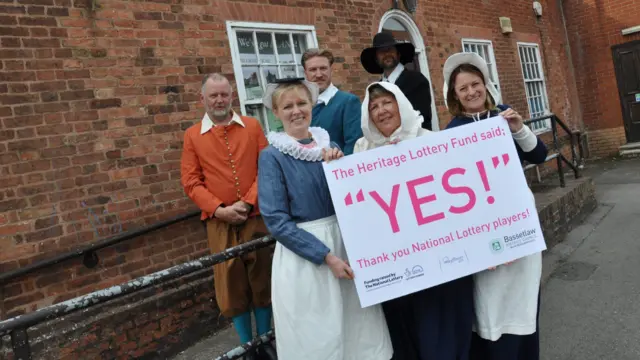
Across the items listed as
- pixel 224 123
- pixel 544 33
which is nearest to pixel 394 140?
pixel 224 123

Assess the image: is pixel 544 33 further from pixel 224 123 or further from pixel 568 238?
pixel 224 123

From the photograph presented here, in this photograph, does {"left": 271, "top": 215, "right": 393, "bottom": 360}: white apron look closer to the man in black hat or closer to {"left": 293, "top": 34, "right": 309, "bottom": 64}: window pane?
the man in black hat

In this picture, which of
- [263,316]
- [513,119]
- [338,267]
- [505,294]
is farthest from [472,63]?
[263,316]

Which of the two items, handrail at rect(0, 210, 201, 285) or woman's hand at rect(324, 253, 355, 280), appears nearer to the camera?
woman's hand at rect(324, 253, 355, 280)

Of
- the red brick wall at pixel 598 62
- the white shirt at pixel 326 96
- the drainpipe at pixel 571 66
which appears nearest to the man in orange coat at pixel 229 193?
the white shirt at pixel 326 96

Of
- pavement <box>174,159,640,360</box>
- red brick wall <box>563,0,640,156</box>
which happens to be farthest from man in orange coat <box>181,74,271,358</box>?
red brick wall <box>563,0,640,156</box>

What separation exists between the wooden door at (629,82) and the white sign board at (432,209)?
11.6 metres

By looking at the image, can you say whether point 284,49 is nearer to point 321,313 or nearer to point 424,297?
point 424,297

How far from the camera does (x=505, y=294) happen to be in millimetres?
2199

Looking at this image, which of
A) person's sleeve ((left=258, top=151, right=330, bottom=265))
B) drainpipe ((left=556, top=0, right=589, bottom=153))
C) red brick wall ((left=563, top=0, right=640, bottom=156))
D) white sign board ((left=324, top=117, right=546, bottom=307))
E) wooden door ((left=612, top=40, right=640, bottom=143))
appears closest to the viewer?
person's sleeve ((left=258, top=151, right=330, bottom=265))

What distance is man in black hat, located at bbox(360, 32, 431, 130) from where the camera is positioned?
3.22 meters

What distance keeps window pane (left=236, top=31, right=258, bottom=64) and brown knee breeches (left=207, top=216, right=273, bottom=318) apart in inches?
99.7

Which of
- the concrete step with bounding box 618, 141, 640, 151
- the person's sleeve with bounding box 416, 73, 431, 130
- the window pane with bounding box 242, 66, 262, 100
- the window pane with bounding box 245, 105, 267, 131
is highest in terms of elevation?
the window pane with bounding box 242, 66, 262, 100

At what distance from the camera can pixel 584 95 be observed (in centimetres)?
1238
